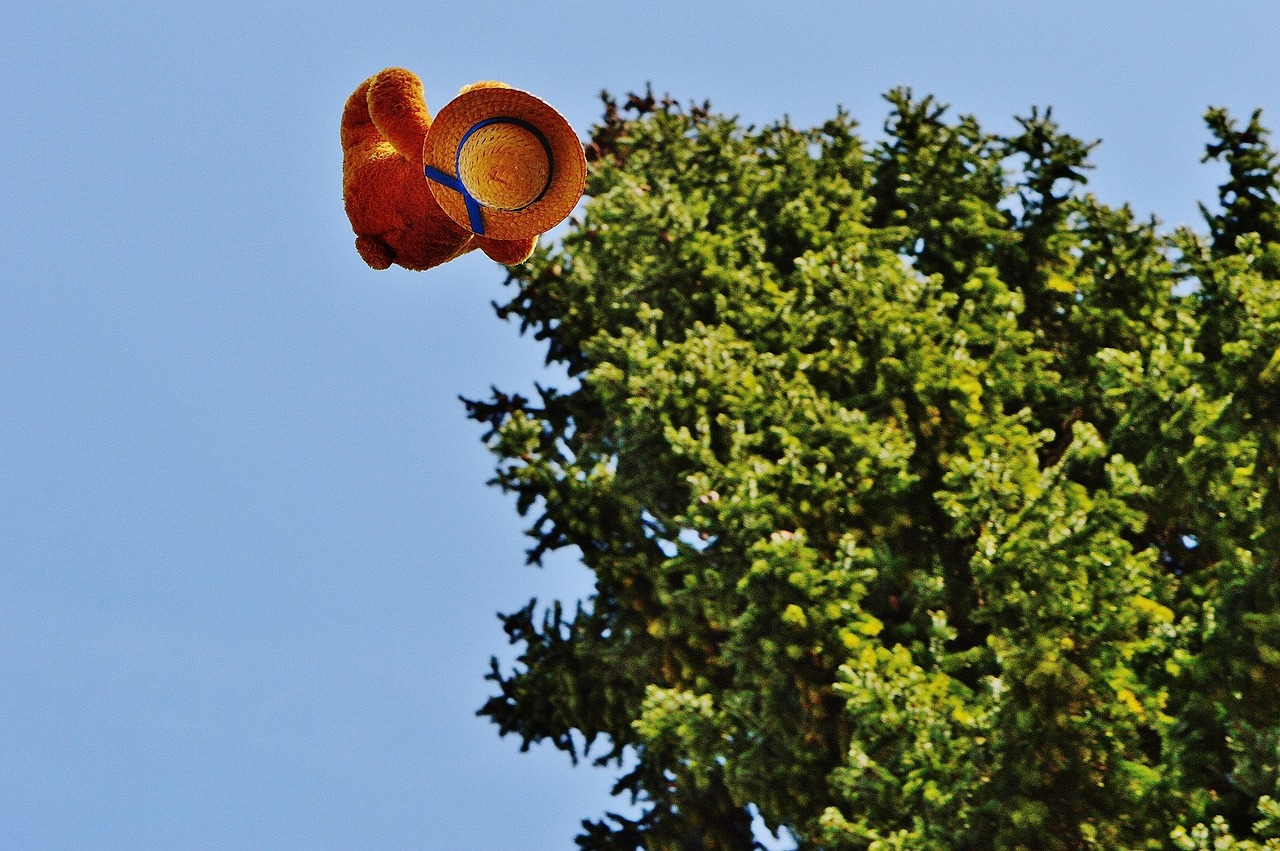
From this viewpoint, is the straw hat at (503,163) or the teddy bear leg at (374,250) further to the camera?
the teddy bear leg at (374,250)

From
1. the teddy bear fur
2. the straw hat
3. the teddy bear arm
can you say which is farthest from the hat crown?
the teddy bear arm

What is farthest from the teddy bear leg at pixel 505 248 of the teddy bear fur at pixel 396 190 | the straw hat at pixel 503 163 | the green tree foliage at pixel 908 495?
the green tree foliage at pixel 908 495

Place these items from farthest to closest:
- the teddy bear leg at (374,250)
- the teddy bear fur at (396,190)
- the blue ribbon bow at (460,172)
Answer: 1. the teddy bear leg at (374,250)
2. the teddy bear fur at (396,190)
3. the blue ribbon bow at (460,172)

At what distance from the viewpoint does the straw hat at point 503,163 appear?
4.38 meters

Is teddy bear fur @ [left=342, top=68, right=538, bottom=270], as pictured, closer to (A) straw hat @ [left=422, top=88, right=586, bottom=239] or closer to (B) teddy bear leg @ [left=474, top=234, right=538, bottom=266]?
(B) teddy bear leg @ [left=474, top=234, right=538, bottom=266]

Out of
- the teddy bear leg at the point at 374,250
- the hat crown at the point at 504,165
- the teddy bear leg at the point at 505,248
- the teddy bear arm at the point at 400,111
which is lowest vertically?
the hat crown at the point at 504,165

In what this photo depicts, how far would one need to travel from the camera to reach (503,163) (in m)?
4.44

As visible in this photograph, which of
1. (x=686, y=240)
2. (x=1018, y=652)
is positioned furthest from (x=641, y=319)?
(x=1018, y=652)

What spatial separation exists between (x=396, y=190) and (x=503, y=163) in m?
0.54

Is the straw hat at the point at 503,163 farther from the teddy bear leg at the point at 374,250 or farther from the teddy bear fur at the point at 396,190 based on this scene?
the teddy bear leg at the point at 374,250

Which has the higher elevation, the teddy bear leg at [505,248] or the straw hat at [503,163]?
the teddy bear leg at [505,248]

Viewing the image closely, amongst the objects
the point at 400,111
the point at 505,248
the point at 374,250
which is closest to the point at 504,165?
the point at 505,248

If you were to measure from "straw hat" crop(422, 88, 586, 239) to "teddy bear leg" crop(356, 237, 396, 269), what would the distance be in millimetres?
485

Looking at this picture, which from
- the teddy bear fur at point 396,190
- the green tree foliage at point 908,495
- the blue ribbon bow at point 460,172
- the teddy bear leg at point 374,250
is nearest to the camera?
the blue ribbon bow at point 460,172
